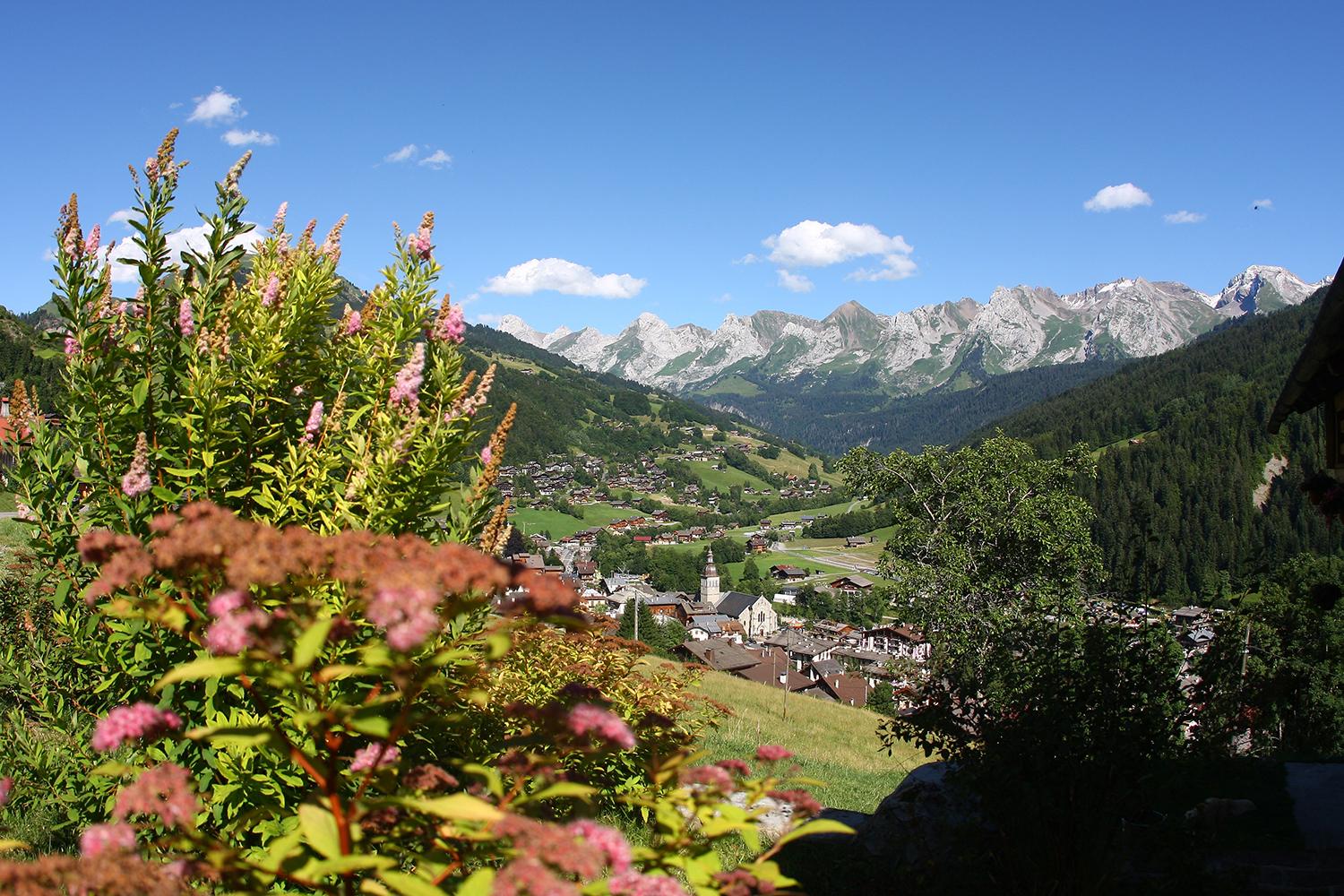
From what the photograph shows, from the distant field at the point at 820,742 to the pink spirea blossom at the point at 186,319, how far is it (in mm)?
6229

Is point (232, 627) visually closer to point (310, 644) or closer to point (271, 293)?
point (310, 644)

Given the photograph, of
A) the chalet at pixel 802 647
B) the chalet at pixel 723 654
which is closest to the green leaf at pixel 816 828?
the chalet at pixel 723 654

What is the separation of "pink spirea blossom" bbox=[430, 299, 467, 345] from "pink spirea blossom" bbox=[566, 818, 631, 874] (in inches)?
134

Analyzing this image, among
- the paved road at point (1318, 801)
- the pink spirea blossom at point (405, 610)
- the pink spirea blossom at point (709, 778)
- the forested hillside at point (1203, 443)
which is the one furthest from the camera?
the forested hillside at point (1203, 443)

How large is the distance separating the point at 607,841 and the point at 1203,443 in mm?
170137

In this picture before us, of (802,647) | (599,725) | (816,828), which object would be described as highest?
(599,725)

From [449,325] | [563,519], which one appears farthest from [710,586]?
[449,325]

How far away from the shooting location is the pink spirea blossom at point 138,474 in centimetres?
354

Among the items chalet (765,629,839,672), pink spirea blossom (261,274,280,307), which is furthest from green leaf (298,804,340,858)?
chalet (765,629,839,672)

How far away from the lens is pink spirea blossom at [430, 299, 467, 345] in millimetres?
4625

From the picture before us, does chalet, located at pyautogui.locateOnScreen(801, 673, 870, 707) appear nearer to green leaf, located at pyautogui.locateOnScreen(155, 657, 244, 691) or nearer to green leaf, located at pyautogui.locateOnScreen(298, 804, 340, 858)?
green leaf, located at pyautogui.locateOnScreen(298, 804, 340, 858)

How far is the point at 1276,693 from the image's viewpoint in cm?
673

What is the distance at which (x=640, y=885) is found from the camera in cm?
169

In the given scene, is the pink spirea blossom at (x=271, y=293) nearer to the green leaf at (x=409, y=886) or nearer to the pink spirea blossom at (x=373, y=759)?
the pink spirea blossom at (x=373, y=759)
